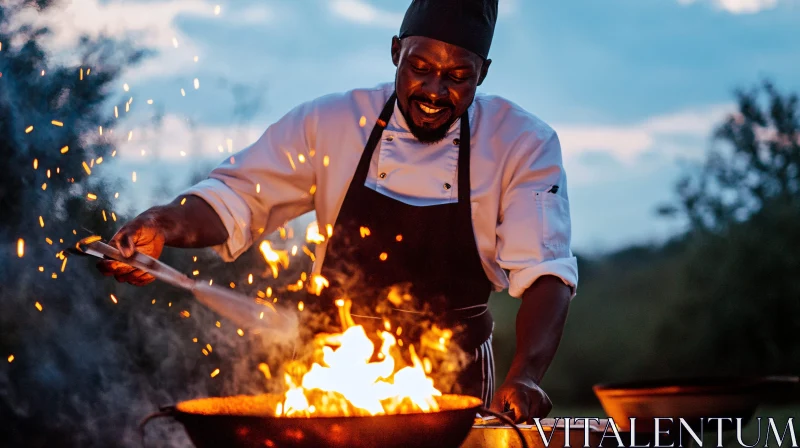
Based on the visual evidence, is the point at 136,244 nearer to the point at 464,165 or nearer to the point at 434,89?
the point at 434,89

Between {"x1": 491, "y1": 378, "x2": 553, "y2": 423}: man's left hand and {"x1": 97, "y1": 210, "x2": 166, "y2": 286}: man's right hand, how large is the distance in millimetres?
1155

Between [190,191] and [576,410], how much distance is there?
1235cm

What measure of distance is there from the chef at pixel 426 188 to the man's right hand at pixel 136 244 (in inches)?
6.2

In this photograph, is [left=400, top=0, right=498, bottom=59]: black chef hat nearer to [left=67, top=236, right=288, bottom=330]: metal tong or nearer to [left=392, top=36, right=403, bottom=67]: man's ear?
[left=392, top=36, right=403, bottom=67]: man's ear

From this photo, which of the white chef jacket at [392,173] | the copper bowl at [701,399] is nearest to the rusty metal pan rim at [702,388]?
the copper bowl at [701,399]

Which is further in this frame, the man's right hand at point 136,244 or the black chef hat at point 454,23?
the black chef hat at point 454,23

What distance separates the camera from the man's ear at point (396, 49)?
344 centimetres

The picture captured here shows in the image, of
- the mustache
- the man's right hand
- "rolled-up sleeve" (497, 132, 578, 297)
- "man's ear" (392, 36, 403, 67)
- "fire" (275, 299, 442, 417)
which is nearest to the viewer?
"fire" (275, 299, 442, 417)

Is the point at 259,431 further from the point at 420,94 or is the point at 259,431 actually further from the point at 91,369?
the point at 91,369

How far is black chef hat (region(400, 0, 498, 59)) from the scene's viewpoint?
3.22 meters

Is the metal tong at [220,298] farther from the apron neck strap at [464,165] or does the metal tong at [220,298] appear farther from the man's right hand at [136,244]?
the apron neck strap at [464,165]

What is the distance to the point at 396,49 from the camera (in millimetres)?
3465

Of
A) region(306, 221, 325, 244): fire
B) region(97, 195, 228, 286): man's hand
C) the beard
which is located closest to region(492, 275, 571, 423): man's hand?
the beard

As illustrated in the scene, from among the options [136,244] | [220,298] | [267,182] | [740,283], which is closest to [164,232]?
[136,244]
